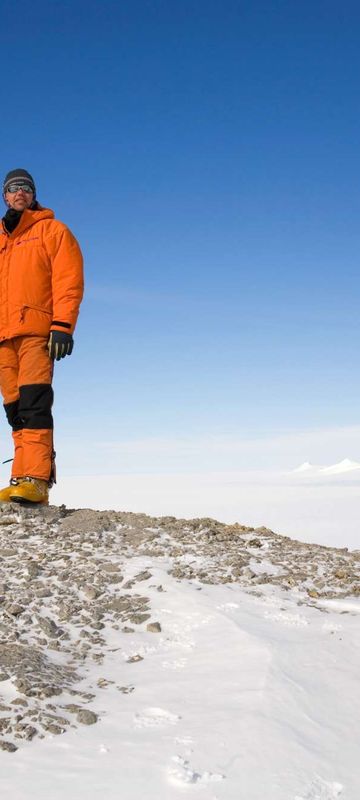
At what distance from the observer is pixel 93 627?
409 centimetres

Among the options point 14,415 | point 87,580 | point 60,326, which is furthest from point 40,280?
point 87,580

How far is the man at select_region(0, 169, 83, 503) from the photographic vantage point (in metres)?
6.24

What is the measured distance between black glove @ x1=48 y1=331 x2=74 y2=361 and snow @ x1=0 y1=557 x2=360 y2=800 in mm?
2581

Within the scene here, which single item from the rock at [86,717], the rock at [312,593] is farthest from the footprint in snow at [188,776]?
the rock at [312,593]

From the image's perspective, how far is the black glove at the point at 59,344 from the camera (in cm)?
617

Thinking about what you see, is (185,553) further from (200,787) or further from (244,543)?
(200,787)

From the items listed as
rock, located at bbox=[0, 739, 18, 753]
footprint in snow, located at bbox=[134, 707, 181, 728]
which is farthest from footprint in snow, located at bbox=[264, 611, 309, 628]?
rock, located at bbox=[0, 739, 18, 753]

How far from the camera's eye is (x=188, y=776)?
265 cm

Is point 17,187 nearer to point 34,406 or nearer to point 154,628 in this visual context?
point 34,406

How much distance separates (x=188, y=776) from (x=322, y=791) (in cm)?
50

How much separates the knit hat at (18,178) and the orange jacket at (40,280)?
0.28 m

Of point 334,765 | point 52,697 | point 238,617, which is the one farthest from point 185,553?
point 334,765

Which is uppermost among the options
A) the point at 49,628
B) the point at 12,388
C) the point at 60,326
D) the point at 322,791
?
the point at 60,326

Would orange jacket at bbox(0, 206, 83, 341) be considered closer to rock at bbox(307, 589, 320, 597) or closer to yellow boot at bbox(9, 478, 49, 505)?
yellow boot at bbox(9, 478, 49, 505)
